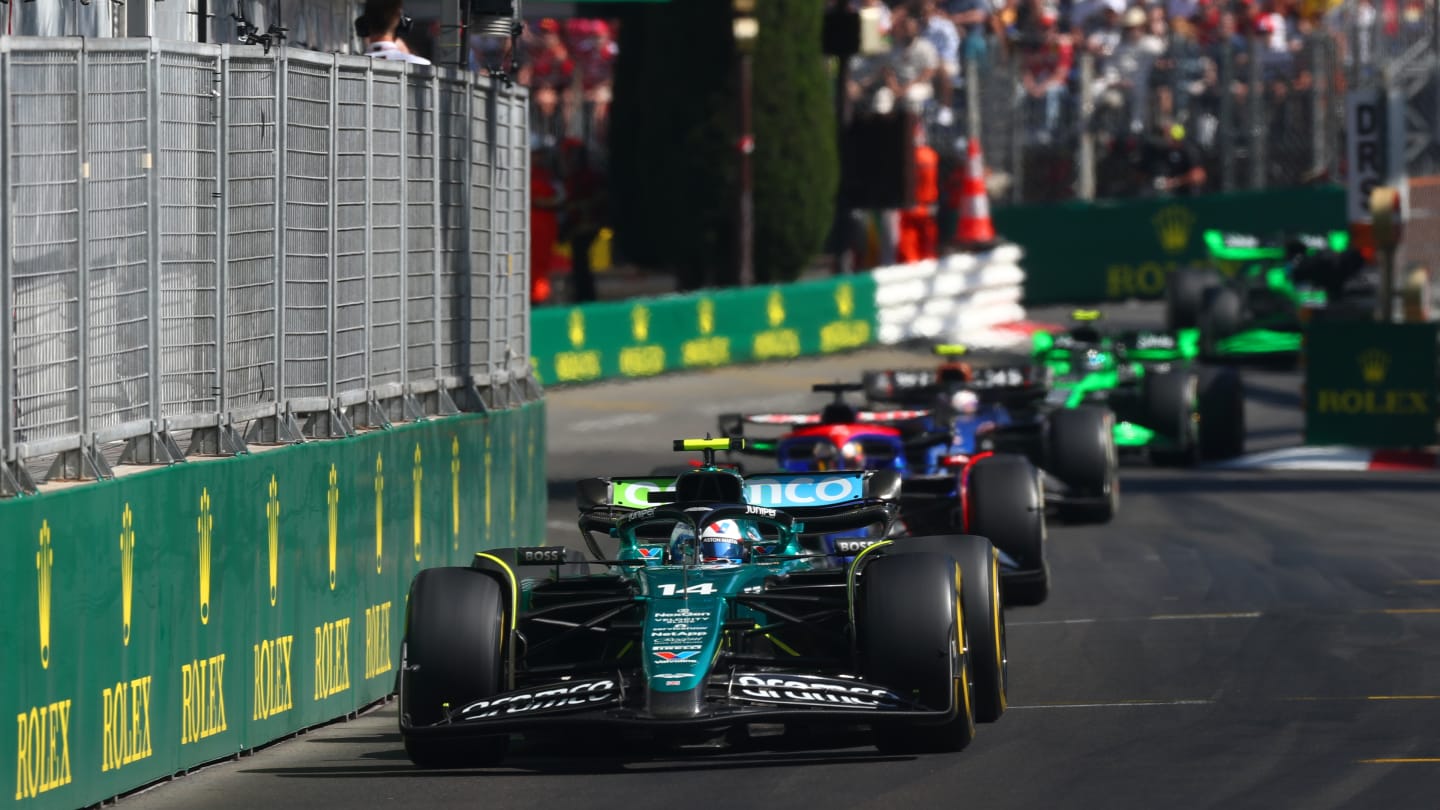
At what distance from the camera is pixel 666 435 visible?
23.3 metres

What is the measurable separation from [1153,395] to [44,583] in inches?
540

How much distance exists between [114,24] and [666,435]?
36.7 feet

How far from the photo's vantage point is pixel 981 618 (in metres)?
10.1

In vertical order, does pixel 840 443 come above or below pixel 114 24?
below

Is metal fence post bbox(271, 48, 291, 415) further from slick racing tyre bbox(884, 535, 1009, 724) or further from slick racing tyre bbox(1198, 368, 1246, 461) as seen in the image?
slick racing tyre bbox(1198, 368, 1246, 461)

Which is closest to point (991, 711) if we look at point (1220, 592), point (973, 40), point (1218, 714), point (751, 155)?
point (1218, 714)

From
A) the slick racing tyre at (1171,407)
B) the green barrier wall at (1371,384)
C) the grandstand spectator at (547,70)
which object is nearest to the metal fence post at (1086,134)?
the grandstand spectator at (547,70)

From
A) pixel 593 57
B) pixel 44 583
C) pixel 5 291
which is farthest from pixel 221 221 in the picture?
pixel 593 57

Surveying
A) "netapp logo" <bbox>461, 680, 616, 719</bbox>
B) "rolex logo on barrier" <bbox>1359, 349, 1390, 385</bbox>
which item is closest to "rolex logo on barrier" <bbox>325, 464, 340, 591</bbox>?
"netapp logo" <bbox>461, 680, 616, 719</bbox>

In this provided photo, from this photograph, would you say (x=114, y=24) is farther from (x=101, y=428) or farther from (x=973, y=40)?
(x=973, y=40)

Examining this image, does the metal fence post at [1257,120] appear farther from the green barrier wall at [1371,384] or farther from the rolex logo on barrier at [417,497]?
the rolex logo on barrier at [417,497]

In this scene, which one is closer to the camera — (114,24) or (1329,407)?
(114,24)

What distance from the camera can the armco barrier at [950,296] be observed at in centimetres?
3120

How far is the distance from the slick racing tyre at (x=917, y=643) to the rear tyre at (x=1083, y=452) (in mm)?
7801
